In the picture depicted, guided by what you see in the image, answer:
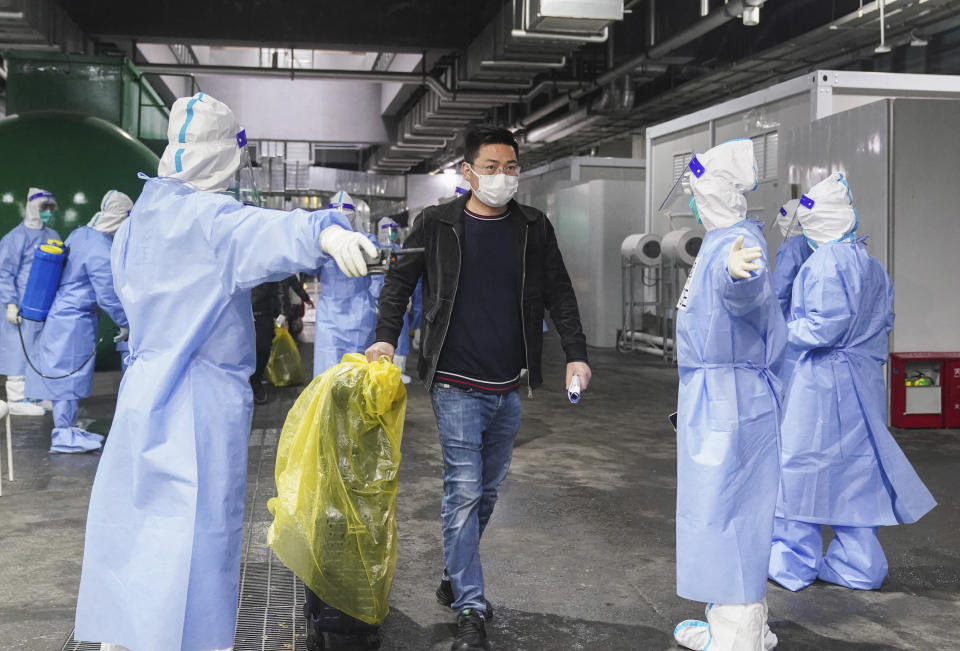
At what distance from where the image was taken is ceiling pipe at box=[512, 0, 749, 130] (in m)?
8.17

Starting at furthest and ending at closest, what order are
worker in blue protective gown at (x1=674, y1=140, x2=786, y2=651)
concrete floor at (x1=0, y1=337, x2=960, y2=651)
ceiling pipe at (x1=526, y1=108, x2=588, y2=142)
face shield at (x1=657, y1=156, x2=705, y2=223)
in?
ceiling pipe at (x1=526, y1=108, x2=588, y2=142) < concrete floor at (x1=0, y1=337, x2=960, y2=651) < face shield at (x1=657, y1=156, x2=705, y2=223) < worker in blue protective gown at (x1=674, y1=140, x2=786, y2=651)

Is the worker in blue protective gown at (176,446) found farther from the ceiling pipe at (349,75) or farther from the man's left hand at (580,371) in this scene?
the ceiling pipe at (349,75)

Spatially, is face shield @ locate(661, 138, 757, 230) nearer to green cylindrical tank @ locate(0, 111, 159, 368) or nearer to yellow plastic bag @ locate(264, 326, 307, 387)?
yellow plastic bag @ locate(264, 326, 307, 387)

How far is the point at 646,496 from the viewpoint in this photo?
514 cm

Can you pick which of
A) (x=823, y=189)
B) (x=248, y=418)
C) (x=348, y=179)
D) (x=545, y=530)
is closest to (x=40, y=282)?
(x=545, y=530)

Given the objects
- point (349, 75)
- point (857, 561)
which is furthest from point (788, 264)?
point (349, 75)

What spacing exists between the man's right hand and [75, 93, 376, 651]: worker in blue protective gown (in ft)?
1.84

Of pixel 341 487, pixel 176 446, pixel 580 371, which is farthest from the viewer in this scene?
pixel 580 371

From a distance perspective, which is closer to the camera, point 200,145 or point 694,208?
point 200,145

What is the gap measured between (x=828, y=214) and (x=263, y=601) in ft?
8.67

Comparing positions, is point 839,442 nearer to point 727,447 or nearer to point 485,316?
point 727,447

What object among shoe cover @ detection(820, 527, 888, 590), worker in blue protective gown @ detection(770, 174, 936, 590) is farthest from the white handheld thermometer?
shoe cover @ detection(820, 527, 888, 590)

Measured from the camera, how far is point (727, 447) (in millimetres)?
2703

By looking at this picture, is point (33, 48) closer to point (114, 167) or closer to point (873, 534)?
point (114, 167)
